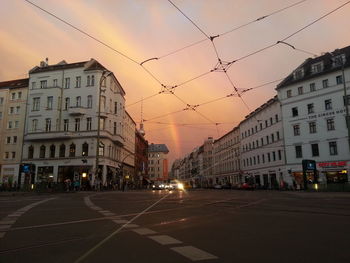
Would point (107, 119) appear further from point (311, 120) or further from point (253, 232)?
point (253, 232)

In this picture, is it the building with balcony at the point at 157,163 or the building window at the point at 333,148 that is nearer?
the building window at the point at 333,148

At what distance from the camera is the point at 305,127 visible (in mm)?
53000

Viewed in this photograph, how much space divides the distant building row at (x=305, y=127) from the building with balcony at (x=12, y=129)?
42.7 meters

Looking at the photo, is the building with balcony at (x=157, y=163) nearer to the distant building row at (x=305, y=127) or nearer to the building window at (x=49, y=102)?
the distant building row at (x=305, y=127)

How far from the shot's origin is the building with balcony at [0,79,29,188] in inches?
2243

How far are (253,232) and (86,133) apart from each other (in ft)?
155

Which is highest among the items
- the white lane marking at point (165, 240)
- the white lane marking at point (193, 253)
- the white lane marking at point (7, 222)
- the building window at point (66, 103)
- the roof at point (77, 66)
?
the roof at point (77, 66)

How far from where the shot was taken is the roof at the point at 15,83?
62.5 meters

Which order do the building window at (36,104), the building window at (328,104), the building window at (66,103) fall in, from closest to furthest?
the building window at (328,104)
the building window at (66,103)
the building window at (36,104)

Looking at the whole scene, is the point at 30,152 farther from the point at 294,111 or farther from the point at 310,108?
the point at 310,108

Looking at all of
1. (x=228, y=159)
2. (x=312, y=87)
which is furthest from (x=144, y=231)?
(x=228, y=159)

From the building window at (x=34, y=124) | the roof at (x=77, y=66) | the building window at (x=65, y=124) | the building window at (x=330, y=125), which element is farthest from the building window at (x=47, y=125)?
the building window at (x=330, y=125)

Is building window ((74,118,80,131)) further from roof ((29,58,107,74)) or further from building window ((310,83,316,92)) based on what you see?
building window ((310,83,316,92))

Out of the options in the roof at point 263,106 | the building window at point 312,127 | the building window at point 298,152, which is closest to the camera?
the building window at point 312,127
